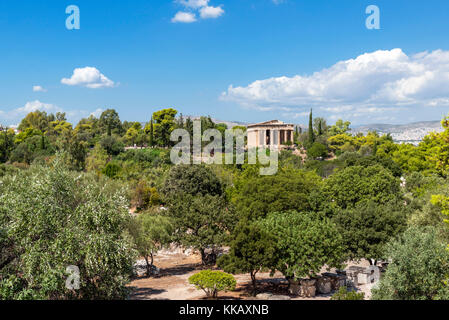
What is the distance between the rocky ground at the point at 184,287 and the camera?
66.7 feet

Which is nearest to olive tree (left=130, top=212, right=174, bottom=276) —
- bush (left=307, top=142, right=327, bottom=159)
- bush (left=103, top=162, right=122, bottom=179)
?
bush (left=103, top=162, right=122, bottom=179)

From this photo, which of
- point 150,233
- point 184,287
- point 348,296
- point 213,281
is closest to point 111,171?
point 150,233

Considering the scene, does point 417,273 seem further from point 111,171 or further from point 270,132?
point 270,132

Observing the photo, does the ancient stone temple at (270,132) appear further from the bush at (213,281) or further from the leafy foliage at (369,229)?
the bush at (213,281)

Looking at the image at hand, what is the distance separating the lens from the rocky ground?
20344 millimetres

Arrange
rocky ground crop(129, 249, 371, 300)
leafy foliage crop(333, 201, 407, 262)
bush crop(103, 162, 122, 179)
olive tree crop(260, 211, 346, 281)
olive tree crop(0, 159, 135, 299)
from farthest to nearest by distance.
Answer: bush crop(103, 162, 122, 179) → leafy foliage crop(333, 201, 407, 262) → rocky ground crop(129, 249, 371, 300) → olive tree crop(260, 211, 346, 281) → olive tree crop(0, 159, 135, 299)

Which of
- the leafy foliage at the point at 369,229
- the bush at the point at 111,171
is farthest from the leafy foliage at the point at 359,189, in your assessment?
the bush at the point at 111,171

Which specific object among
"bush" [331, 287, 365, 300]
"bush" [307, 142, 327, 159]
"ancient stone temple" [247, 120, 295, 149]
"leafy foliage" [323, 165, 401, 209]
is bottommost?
"bush" [331, 287, 365, 300]

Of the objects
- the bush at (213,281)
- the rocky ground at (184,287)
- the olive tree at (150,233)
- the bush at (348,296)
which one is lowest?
the rocky ground at (184,287)

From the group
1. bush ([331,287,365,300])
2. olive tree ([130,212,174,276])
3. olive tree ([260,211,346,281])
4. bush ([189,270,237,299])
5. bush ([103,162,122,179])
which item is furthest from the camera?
bush ([103,162,122,179])

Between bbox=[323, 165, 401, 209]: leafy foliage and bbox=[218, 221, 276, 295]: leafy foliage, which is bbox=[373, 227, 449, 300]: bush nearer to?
bbox=[218, 221, 276, 295]: leafy foliage

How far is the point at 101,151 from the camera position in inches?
2566
